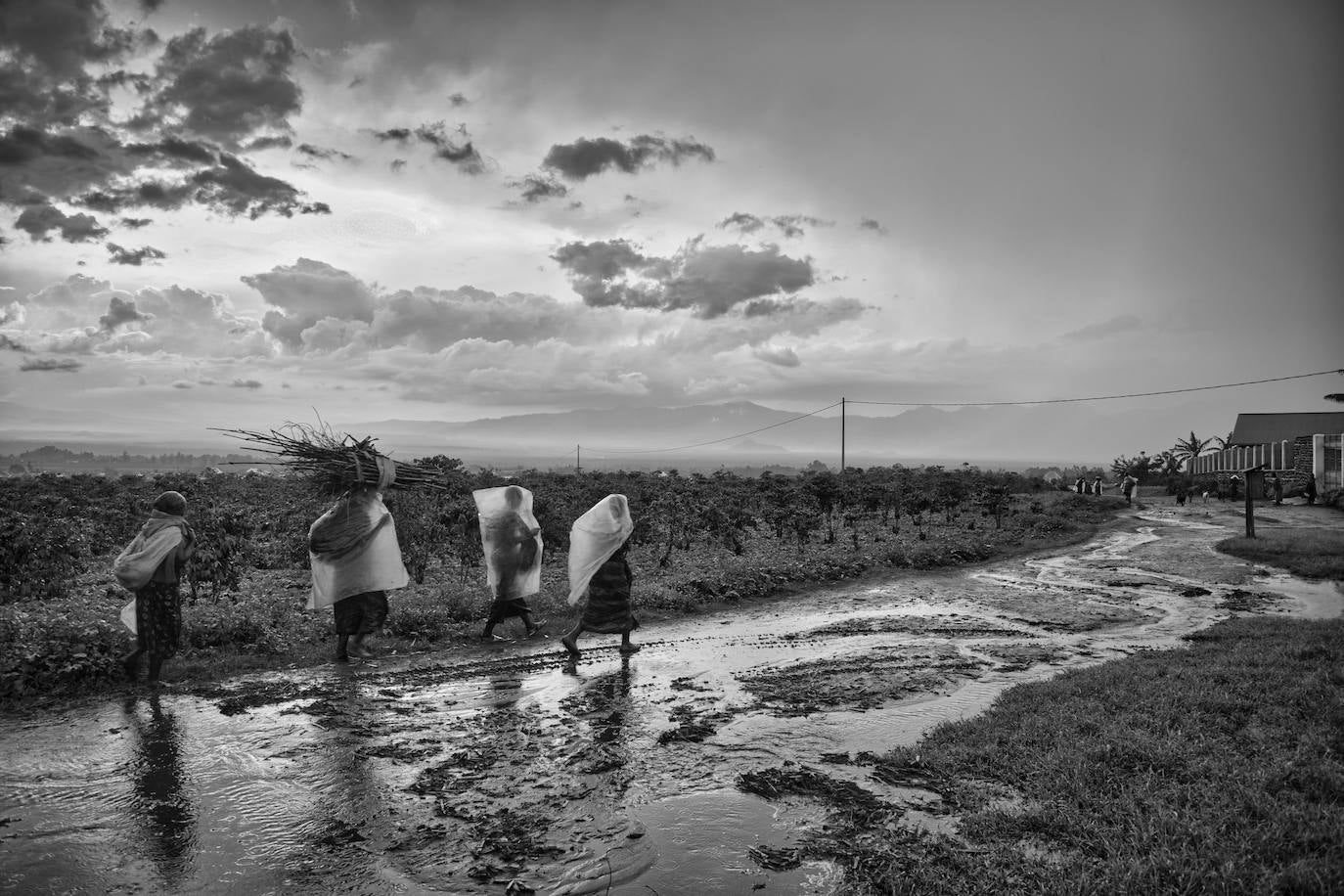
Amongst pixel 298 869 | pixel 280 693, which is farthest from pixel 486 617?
pixel 298 869

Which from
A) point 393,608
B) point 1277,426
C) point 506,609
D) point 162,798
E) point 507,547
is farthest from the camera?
point 1277,426

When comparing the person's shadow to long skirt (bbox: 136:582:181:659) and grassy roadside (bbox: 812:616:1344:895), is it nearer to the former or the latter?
long skirt (bbox: 136:582:181:659)

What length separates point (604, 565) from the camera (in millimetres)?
9680

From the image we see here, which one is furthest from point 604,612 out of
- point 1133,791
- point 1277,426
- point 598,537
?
point 1277,426

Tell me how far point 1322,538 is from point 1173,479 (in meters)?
39.4

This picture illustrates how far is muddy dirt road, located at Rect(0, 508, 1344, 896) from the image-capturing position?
4520mm

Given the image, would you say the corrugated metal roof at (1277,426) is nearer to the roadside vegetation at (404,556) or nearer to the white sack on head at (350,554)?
the roadside vegetation at (404,556)

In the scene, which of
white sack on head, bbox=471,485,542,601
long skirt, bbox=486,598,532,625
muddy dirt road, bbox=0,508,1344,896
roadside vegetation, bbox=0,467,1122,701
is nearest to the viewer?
muddy dirt road, bbox=0,508,1344,896

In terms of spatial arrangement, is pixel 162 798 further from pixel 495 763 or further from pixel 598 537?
pixel 598 537

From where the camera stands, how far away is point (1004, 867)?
4391mm

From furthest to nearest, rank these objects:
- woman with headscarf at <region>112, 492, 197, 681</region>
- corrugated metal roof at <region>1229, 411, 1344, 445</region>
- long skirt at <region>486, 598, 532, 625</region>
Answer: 1. corrugated metal roof at <region>1229, 411, 1344, 445</region>
2. long skirt at <region>486, 598, 532, 625</region>
3. woman with headscarf at <region>112, 492, 197, 681</region>

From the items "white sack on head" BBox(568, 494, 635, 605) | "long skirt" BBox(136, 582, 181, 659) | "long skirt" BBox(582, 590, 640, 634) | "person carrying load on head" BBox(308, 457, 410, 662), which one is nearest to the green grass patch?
"long skirt" BBox(582, 590, 640, 634)

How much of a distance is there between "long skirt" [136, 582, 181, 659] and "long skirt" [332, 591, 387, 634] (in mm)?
1684

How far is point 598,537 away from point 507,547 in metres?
1.50
